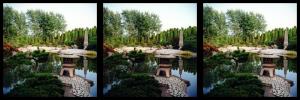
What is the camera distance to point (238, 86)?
917 centimetres

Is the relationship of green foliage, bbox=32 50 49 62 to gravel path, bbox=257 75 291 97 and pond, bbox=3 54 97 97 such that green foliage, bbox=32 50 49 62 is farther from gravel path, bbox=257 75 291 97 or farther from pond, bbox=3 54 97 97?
gravel path, bbox=257 75 291 97

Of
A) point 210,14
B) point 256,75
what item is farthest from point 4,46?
point 256,75

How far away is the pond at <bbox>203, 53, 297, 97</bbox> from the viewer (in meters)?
9.10

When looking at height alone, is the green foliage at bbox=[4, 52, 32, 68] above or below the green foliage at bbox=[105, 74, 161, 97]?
above

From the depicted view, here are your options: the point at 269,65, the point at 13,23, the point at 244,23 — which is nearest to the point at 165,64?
the point at 244,23

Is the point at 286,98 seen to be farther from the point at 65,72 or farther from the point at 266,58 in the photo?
the point at 65,72

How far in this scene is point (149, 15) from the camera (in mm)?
9242

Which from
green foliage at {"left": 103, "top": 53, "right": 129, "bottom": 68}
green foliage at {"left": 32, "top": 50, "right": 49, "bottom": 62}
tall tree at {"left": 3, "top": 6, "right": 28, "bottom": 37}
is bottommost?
green foliage at {"left": 103, "top": 53, "right": 129, "bottom": 68}

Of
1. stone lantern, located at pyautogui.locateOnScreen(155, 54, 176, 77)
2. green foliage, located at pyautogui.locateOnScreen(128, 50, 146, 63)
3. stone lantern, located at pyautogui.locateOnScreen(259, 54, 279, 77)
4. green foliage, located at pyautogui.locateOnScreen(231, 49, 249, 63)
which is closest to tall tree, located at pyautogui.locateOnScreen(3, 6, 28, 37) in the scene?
green foliage, located at pyautogui.locateOnScreen(128, 50, 146, 63)

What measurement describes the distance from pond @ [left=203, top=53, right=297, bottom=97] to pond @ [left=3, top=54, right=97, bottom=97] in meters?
1.50

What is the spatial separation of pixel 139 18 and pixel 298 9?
83.3 inches

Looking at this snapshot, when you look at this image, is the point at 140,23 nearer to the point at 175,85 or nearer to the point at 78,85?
the point at 175,85

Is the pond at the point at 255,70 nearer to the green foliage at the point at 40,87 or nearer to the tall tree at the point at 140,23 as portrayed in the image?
the tall tree at the point at 140,23

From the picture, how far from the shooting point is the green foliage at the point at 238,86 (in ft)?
30.0
